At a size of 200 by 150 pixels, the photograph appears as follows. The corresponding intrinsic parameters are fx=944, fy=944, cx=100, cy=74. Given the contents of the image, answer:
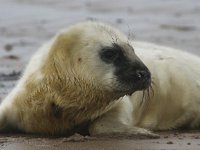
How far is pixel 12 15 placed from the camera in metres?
16.0

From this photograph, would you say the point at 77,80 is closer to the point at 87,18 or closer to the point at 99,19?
the point at 87,18

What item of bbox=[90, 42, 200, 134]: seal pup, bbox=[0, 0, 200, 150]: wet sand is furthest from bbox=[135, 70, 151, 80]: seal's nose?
bbox=[90, 42, 200, 134]: seal pup

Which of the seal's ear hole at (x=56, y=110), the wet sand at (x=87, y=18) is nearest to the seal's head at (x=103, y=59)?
the seal's ear hole at (x=56, y=110)

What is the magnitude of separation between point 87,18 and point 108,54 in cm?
873

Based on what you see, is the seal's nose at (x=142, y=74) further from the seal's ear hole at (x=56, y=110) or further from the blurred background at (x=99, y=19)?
the blurred background at (x=99, y=19)

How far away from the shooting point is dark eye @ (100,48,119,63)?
6.37m

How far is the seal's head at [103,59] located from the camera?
Result: 20.5 feet

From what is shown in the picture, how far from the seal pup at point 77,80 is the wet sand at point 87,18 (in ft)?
0.48

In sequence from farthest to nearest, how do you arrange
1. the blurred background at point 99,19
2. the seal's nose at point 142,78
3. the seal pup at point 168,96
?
the blurred background at point 99,19 → the seal pup at point 168,96 → the seal's nose at point 142,78

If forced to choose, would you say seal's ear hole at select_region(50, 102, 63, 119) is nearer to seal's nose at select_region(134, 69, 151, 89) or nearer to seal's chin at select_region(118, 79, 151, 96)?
seal's chin at select_region(118, 79, 151, 96)

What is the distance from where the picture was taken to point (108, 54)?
6.39 meters

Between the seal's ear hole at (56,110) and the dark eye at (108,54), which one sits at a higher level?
the dark eye at (108,54)

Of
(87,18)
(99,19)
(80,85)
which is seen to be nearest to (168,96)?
(80,85)

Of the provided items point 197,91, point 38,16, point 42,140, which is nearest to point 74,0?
point 38,16
